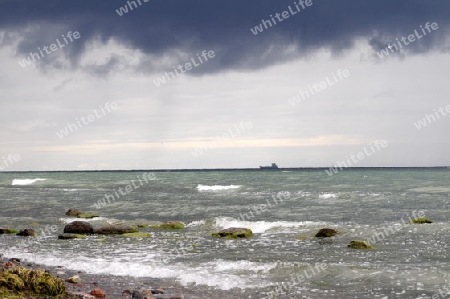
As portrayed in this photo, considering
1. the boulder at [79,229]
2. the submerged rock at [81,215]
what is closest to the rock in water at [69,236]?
the boulder at [79,229]

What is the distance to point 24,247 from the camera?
22.7m

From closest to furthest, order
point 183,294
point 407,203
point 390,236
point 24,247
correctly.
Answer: point 183,294 < point 24,247 < point 390,236 < point 407,203

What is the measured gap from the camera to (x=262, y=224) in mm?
30484

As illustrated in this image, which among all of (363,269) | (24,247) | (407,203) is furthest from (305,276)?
(407,203)

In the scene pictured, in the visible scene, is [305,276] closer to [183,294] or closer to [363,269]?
[363,269]

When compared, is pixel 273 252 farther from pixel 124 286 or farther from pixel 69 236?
pixel 69 236

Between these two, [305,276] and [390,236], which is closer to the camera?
[305,276]

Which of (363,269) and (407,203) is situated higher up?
(363,269)

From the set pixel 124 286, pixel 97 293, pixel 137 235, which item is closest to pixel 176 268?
pixel 124 286

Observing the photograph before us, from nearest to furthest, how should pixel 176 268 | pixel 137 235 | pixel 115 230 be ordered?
pixel 176 268, pixel 137 235, pixel 115 230

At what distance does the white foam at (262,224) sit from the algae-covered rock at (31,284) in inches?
689

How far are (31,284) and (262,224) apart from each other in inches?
790

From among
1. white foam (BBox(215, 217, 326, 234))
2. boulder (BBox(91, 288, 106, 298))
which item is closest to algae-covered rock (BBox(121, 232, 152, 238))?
white foam (BBox(215, 217, 326, 234))

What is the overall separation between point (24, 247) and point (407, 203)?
33.5 m
